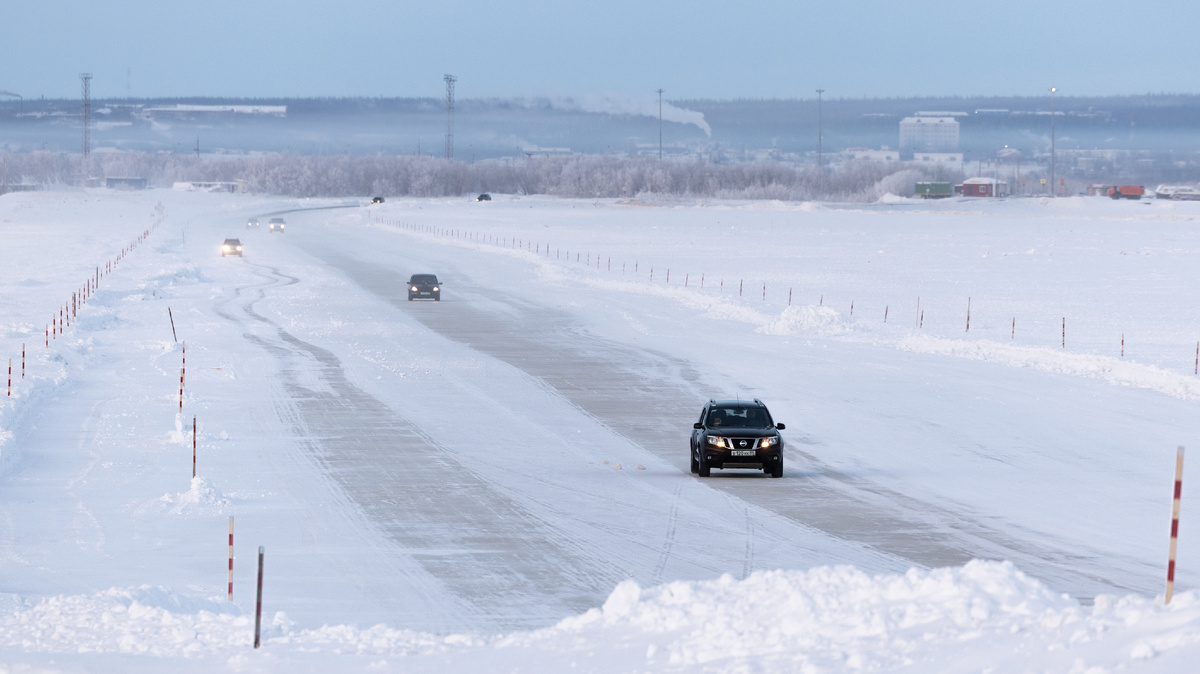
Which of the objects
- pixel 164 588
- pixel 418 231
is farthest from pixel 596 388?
pixel 418 231

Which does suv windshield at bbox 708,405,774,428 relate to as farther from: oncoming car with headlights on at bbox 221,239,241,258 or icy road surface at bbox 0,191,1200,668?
oncoming car with headlights on at bbox 221,239,241,258

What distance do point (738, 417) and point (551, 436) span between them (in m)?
4.16

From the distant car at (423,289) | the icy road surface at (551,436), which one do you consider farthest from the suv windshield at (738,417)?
the distant car at (423,289)

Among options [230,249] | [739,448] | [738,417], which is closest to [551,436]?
[738,417]

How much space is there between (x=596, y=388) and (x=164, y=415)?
9.51m

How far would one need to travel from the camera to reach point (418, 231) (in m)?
108

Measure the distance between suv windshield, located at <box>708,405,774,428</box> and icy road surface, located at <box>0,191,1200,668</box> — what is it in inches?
32.9

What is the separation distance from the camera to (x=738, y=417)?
71.4 feet

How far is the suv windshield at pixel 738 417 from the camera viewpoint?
21.6m

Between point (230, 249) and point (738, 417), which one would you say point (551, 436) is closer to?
point (738, 417)

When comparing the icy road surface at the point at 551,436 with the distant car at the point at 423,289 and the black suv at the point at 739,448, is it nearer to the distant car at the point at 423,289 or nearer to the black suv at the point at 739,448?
the black suv at the point at 739,448

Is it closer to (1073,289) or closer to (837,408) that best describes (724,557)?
(837,408)

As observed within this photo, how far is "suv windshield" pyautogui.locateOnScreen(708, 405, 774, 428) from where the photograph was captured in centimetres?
2158

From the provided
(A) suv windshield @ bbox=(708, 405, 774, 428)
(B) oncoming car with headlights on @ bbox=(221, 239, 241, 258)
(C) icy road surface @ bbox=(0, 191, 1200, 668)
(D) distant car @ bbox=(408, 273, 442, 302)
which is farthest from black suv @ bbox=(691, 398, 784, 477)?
(B) oncoming car with headlights on @ bbox=(221, 239, 241, 258)
